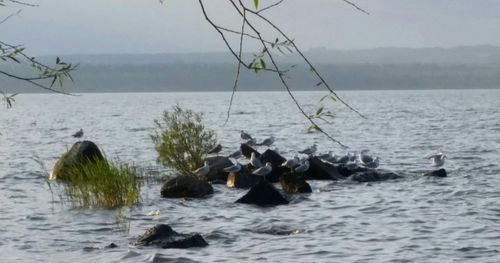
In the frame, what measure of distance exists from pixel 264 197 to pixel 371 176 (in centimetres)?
904

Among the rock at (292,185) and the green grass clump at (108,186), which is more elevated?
the green grass clump at (108,186)

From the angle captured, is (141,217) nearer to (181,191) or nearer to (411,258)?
(181,191)

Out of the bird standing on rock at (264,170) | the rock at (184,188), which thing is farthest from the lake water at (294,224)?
the bird standing on rock at (264,170)

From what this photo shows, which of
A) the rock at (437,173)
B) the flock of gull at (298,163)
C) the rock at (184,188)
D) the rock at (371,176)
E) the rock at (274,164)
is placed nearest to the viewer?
the rock at (184,188)

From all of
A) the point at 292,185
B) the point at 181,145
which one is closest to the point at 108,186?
the point at 292,185

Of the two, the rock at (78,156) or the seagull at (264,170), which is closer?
the seagull at (264,170)

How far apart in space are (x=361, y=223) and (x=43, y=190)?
13.0 m

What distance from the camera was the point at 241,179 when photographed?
32.6 meters

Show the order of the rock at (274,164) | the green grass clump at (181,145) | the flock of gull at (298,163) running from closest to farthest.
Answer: the flock of gull at (298,163), the green grass clump at (181,145), the rock at (274,164)

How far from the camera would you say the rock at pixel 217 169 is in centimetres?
3394

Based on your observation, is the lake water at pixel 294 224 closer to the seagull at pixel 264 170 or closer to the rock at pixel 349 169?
the seagull at pixel 264 170

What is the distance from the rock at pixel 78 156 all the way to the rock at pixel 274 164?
5897 millimetres

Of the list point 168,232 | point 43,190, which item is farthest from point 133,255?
point 43,190

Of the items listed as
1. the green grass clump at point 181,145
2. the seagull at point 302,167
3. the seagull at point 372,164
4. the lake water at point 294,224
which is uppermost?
the green grass clump at point 181,145
